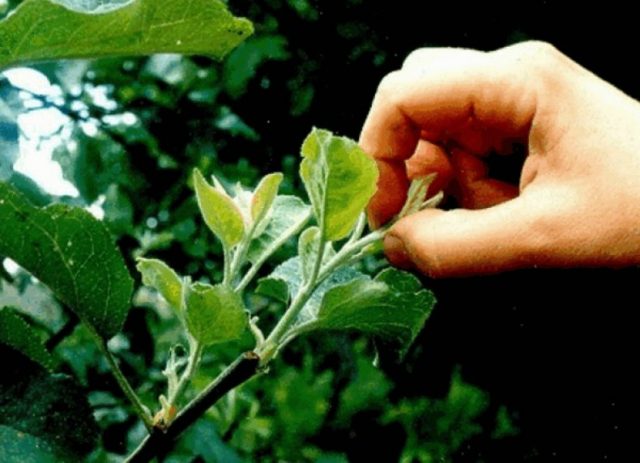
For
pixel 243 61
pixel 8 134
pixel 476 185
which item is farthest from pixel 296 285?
pixel 243 61

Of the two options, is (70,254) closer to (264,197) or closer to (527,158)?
(264,197)

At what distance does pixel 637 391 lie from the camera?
Result: 2.54 meters

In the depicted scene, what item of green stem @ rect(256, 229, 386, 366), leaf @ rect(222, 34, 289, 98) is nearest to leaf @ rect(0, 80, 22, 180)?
green stem @ rect(256, 229, 386, 366)

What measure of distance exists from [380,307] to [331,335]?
1.42 meters

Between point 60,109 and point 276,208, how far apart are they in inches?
40.7

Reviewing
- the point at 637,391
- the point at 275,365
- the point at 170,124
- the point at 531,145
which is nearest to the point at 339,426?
the point at 275,365

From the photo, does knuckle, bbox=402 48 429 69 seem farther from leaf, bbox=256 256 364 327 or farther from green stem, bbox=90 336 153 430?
green stem, bbox=90 336 153 430

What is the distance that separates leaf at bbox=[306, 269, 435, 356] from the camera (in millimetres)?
606

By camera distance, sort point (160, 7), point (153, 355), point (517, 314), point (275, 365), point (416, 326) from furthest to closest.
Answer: point (517, 314), point (275, 365), point (153, 355), point (416, 326), point (160, 7)

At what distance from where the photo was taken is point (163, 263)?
57cm

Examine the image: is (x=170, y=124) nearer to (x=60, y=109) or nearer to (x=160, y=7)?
(x=60, y=109)

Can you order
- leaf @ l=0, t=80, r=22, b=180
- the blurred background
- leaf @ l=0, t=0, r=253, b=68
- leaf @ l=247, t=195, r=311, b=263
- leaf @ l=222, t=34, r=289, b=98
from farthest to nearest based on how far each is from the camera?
leaf @ l=222, t=34, r=289, b=98 → the blurred background → leaf @ l=0, t=80, r=22, b=180 → leaf @ l=247, t=195, r=311, b=263 → leaf @ l=0, t=0, r=253, b=68

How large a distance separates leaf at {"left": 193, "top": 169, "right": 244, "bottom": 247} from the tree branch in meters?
0.08

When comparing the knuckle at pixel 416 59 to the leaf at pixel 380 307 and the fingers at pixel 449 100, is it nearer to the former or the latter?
the fingers at pixel 449 100
